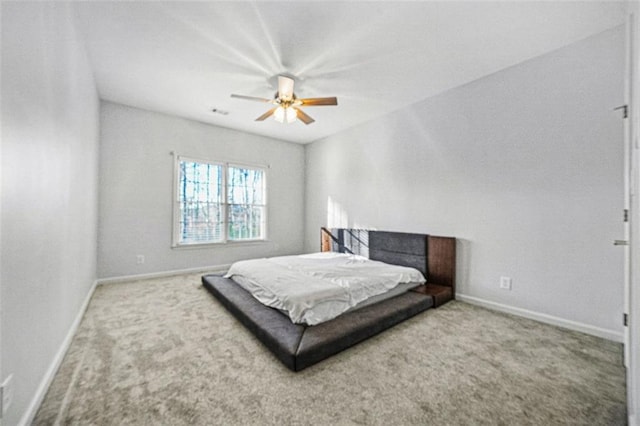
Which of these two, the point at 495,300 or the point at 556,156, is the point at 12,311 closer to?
the point at 495,300

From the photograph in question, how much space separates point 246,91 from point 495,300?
4059mm

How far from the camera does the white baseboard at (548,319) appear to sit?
7.27 feet

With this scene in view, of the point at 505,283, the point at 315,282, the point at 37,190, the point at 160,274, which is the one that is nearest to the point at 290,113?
the point at 315,282

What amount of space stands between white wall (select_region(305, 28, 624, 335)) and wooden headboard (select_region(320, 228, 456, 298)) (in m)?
0.15

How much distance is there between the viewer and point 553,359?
193 centimetres

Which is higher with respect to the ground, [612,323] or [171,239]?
[171,239]

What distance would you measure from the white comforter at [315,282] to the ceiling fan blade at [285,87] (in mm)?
2022

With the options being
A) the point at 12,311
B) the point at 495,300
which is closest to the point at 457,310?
the point at 495,300

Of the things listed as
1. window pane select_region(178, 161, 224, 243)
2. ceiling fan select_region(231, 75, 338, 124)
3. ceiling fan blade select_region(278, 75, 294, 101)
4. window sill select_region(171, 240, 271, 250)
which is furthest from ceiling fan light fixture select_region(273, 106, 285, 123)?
window sill select_region(171, 240, 271, 250)

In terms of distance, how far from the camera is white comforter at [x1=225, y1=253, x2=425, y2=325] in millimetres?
2180

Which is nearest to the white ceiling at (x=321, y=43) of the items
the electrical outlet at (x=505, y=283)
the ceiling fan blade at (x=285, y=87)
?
the ceiling fan blade at (x=285, y=87)

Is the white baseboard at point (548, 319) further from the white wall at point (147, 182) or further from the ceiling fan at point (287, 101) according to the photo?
the white wall at point (147, 182)

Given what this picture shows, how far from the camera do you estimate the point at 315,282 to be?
2518 millimetres

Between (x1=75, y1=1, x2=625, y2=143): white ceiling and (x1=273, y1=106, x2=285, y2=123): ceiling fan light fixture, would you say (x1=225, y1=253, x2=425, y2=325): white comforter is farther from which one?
(x1=75, y1=1, x2=625, y2=143): white ceiling
